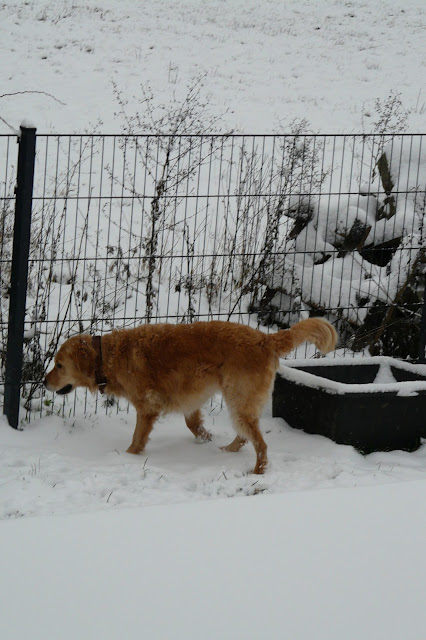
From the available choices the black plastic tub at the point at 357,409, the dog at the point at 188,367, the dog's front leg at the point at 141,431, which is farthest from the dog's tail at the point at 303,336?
the dog's front leg at the point at 141,431

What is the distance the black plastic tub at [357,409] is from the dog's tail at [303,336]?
37 centimetres

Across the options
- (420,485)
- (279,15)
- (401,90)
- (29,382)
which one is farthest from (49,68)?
(420,485)

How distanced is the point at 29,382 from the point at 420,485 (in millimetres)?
3316

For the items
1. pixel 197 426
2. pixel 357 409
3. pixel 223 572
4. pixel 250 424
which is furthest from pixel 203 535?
pixel 197 426

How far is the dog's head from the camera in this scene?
211 inches

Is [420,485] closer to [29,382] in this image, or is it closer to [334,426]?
[334,426]

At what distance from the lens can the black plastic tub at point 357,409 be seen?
17.3 ft

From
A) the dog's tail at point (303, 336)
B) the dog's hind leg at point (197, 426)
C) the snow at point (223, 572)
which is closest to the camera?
the snow at point (223, 572)

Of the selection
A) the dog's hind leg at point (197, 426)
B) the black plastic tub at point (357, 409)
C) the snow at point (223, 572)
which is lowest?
the dog's hind leg at point (197, 426)

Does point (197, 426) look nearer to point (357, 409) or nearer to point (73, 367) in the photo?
point (73, 367)

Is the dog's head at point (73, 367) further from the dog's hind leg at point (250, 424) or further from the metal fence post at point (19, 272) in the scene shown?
the dog's hind leg at point (250, 424)

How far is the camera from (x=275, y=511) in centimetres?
290

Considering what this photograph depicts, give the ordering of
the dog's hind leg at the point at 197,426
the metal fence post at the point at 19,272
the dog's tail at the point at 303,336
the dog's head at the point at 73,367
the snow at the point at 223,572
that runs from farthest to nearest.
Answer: the dog's hind leg at the point at 197,426
the dog's head at the point at 73,367
the metal fence post at the point at 19,272
the dog's tail at the point at 303,336
the snow at the point at 223,572

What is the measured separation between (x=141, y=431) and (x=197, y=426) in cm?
47
